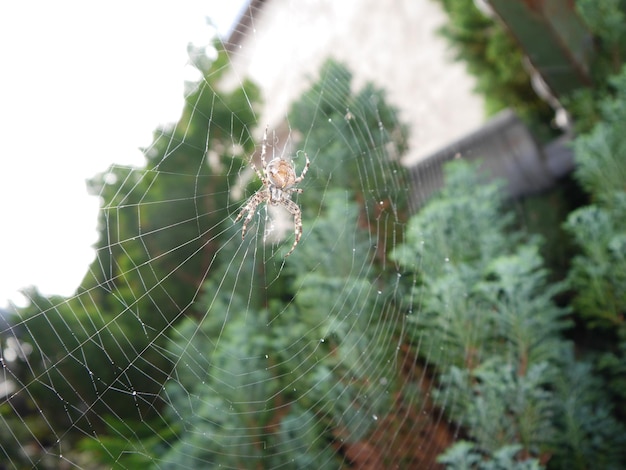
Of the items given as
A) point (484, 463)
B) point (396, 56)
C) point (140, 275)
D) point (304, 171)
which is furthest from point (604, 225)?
point (396, 56)

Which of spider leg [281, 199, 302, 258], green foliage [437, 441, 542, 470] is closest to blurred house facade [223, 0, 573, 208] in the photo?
spider leg [281, 199, 302, 258]

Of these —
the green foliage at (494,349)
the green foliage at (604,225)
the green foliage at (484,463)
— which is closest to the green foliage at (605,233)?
the green foliage at (604,225)

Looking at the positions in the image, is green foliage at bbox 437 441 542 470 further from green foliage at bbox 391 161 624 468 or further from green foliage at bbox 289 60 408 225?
green foliage at bbox 289 60 408 225

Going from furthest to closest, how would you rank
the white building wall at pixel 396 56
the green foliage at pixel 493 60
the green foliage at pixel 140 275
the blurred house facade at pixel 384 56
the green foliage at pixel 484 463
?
1. the white building wall at pixel 396 56
2. the blurred house facade at pixel 384 56
3. the green foliage at pixel 493 60
4. the green foliage at pixel 140 275
5. the green foliage at pixel 484 463

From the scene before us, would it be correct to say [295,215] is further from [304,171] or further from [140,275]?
[140,275]

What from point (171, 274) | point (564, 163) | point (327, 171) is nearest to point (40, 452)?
point (171, 274)

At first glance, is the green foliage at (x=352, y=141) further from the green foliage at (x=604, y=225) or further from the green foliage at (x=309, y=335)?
the green foliage at (x=604, y=225)
